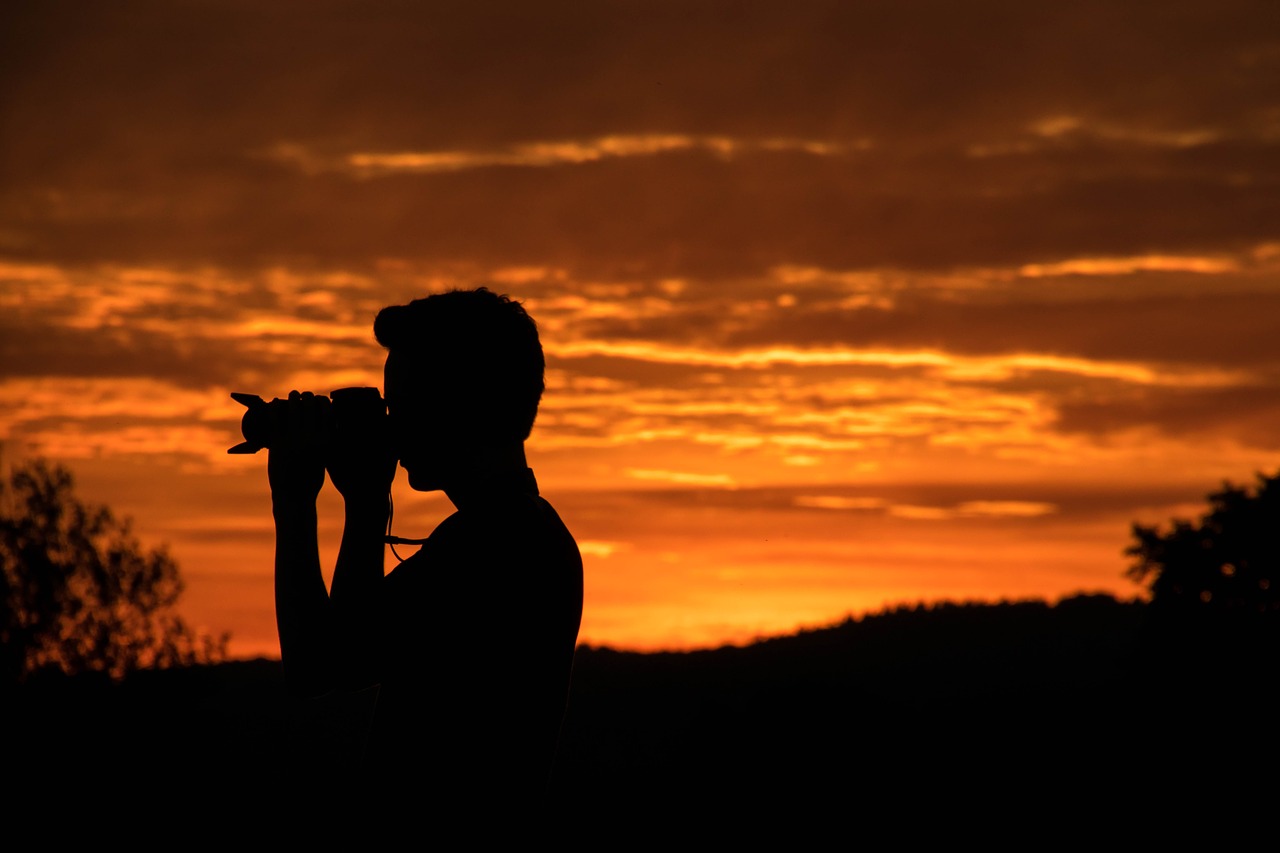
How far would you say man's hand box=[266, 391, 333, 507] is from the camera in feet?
12.7

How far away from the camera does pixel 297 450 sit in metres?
3.90

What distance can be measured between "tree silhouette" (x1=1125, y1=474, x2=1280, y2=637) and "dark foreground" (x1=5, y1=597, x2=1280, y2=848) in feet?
4.39

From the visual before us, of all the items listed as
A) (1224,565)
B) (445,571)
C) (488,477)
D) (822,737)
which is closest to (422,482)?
(488,477)

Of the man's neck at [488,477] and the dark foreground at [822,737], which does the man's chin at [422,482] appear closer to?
the man's neck at [488,477]

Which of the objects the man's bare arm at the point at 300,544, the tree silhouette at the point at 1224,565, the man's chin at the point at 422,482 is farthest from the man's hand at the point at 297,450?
the tree silhouette at the point at 1224,565

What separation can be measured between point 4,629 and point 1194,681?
41.0m

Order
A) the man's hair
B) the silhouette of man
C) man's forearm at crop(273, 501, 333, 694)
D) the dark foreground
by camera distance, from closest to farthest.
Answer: the silhouette of man < man's forearm at crop(273, 501, 333, 694) < the man's hair < the dark foreground

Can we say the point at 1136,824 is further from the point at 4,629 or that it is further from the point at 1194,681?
the point at 4,629

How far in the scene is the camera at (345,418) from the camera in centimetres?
394

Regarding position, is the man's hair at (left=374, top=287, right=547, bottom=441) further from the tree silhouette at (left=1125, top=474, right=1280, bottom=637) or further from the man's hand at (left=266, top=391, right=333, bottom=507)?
the tree silhouette at (left=1125, top=474, right=1280, bottom=637)

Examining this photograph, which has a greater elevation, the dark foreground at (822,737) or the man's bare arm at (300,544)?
the man's bare arm at (300,544)

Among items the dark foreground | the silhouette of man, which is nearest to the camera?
the silhouette of man

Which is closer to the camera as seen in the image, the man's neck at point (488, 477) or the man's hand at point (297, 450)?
the man's neck at point (488, 477)

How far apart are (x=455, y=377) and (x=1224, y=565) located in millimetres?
52497
